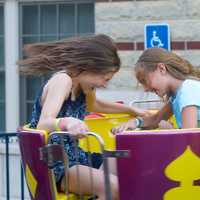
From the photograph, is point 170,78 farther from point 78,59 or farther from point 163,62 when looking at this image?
point 78,59

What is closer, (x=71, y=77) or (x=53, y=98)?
(x=53, y=98)

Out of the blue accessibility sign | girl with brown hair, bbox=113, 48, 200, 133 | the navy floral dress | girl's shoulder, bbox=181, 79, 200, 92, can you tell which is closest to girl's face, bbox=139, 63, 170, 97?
girl with brown hair, bbox=113, 48, 200, 133

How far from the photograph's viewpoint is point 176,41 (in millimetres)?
7789

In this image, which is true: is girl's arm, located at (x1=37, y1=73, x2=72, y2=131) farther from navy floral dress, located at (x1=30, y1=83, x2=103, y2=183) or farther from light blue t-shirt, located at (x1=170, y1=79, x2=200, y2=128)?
light blue t-shirt, located at (x1=170, y1=79, x2=200, y2=128)

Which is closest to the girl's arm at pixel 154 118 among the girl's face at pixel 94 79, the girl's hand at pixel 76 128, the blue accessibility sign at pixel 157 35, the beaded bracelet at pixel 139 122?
the beaded bracelet at pixel 139 122

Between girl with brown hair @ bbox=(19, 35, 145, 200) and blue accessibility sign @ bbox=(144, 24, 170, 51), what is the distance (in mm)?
2876

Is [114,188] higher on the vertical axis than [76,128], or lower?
lower

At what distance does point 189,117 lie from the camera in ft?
14.7

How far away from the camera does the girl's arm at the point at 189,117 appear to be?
4.42m

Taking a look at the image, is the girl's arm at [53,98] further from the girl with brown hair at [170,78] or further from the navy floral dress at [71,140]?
the girl with brown hair at [170,78]

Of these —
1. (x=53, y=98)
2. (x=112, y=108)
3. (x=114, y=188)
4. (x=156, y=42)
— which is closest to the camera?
(x=114, y=188)

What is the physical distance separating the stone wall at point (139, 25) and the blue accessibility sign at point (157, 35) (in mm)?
92

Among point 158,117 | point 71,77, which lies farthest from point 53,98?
point 158,117

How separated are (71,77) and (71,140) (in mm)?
345
